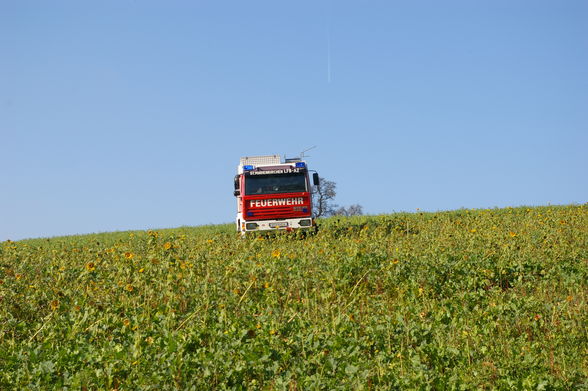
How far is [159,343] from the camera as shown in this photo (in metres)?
6.77

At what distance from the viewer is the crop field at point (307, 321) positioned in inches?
235

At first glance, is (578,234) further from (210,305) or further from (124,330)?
(124,330)

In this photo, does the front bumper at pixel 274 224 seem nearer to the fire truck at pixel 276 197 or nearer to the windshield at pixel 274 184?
the fire truck at pixel 276 197

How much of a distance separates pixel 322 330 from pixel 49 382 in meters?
3.25

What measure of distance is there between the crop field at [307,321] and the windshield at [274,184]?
25.0 feet

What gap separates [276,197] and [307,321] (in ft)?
42.8

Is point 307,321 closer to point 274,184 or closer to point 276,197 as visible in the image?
point 276,197

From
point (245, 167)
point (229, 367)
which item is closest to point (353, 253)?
point (229, 367)

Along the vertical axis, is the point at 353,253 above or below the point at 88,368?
above

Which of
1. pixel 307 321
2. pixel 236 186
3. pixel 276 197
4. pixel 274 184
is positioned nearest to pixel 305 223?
pixel 276 197

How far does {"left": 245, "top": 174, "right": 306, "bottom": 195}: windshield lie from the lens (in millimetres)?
20641

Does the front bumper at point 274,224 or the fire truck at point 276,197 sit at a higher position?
the fire truck at point 276,197

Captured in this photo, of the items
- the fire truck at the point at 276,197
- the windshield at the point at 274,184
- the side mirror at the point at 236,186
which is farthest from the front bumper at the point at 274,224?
the side mirror at the point at 236,186

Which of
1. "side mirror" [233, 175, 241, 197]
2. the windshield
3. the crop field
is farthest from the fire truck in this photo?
the crop field
